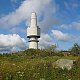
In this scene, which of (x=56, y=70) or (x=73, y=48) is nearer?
(x=56, y=70)

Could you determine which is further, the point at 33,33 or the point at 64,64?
the point at 33,33

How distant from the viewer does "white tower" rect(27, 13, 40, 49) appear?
57.2m

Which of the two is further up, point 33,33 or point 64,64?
point 33,33

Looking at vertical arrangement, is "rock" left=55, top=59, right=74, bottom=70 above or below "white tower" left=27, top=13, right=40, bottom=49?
below

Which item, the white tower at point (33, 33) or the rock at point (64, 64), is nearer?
the rock at point (64, 64)

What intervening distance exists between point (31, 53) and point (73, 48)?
1107 centimetres

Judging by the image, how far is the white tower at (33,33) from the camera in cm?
5725

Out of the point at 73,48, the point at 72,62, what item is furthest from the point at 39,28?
the point at 72,62

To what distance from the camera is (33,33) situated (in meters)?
60.0

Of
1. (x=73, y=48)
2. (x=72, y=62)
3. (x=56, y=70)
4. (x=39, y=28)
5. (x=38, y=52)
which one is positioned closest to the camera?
(x=56, y=70)

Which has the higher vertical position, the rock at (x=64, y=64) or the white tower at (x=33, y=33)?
the white tower at (x=33, y=33)

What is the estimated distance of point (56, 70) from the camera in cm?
1680

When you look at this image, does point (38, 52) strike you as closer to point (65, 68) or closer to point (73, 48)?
point (73, 48)

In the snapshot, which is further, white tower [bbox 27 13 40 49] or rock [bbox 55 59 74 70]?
white tower [bbox 27 13 40 49]
